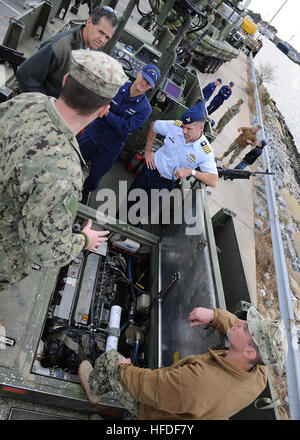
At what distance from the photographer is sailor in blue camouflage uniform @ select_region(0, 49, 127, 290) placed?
123 cm

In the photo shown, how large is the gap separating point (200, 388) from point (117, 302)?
166 cm

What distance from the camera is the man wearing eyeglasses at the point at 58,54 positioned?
2639 mm

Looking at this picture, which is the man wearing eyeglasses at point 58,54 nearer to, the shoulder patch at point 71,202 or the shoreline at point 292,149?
the shoulder patch at point 71,202

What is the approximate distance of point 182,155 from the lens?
10.7 feet

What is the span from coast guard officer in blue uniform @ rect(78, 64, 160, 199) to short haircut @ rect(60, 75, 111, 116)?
1.78m

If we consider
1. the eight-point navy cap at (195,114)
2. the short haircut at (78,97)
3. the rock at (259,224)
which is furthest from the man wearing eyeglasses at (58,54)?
the rock at (259,224)

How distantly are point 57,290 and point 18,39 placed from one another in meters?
3.14

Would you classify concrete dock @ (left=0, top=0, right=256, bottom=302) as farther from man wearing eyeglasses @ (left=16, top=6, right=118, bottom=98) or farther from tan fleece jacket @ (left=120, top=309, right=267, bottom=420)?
tan fleece jacket @ (left=120, top=309, right=267, bottom=420)

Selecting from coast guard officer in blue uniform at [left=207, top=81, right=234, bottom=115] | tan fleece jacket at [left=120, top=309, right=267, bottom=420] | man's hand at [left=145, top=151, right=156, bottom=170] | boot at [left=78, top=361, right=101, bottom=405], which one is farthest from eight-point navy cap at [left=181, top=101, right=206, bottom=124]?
coast guard officer in blue uniform at [left=207, top=81, right=234, bottom=115]

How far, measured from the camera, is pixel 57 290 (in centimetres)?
271

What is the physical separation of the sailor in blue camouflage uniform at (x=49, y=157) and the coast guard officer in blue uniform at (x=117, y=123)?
65.5 inches

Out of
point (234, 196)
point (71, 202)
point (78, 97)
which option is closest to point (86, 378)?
point (71, 202)

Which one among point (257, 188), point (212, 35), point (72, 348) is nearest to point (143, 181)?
point (72, 348)

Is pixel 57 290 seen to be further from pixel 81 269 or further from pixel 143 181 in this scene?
pixel 143 181
